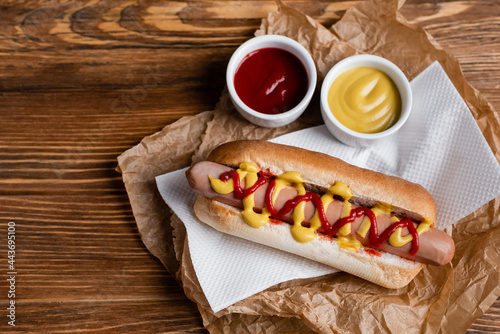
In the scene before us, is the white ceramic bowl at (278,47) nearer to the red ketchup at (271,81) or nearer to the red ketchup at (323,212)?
the red ketchup at (271,81)

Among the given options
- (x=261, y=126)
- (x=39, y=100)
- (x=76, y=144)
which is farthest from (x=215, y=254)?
(x=39, y=100)

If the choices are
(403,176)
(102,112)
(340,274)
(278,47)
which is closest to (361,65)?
(278,47)

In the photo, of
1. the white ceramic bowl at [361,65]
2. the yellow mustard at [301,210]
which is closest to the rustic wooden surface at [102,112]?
the white ceramic bowl at [361,65]

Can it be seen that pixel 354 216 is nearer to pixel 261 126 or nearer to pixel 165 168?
pixel 261 126

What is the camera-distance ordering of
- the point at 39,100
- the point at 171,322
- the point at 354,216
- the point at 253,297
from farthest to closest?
the point at 39,100
the point at 171,322
the point at 253,297
the point at 354,216

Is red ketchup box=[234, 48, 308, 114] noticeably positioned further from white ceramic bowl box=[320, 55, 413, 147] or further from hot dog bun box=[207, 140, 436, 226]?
hot dog bun box=[207, 140, 436, 226]
